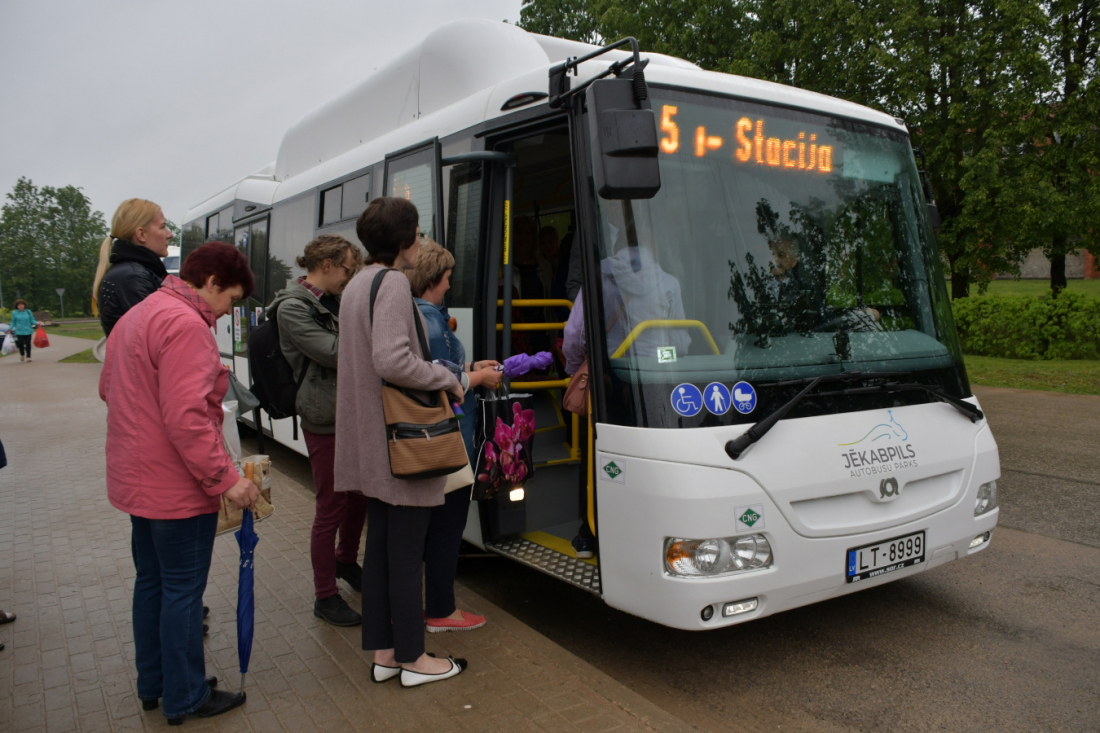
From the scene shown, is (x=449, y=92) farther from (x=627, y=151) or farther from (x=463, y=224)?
(x=627, y=151)

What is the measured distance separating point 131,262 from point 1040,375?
16.1m

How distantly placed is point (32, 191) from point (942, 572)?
114 m

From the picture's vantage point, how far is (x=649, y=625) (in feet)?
15.0

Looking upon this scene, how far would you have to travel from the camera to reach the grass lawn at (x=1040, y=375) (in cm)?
1393

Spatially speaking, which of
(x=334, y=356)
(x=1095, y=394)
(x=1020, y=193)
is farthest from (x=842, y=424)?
(x=1020, y=193)

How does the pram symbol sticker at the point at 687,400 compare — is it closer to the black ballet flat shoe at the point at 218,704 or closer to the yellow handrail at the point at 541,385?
the yellow handrail at the point at 541,385

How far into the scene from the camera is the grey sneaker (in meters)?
4.16

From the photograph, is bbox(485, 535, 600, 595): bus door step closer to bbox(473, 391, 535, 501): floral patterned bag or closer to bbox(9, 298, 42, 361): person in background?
bbox(473, 391, 535, 501): floral patterned bag

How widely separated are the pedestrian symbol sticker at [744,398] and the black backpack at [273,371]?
7.41 ft

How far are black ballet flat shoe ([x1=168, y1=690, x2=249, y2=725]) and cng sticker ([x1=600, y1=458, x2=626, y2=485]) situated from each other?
1.79 metres

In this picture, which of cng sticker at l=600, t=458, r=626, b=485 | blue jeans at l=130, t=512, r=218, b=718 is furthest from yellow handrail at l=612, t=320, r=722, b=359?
blue jeans at l=130, t=512, r=218, b=718

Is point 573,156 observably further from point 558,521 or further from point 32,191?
point 32,191

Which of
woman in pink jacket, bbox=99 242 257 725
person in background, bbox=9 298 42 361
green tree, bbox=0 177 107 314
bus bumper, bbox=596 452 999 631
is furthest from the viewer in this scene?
green tree, bbox=0 177 107 314

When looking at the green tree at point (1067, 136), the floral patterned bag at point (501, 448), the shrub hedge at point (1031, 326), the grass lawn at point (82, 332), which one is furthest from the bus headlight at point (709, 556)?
the grass lawn at point (82, 332)
